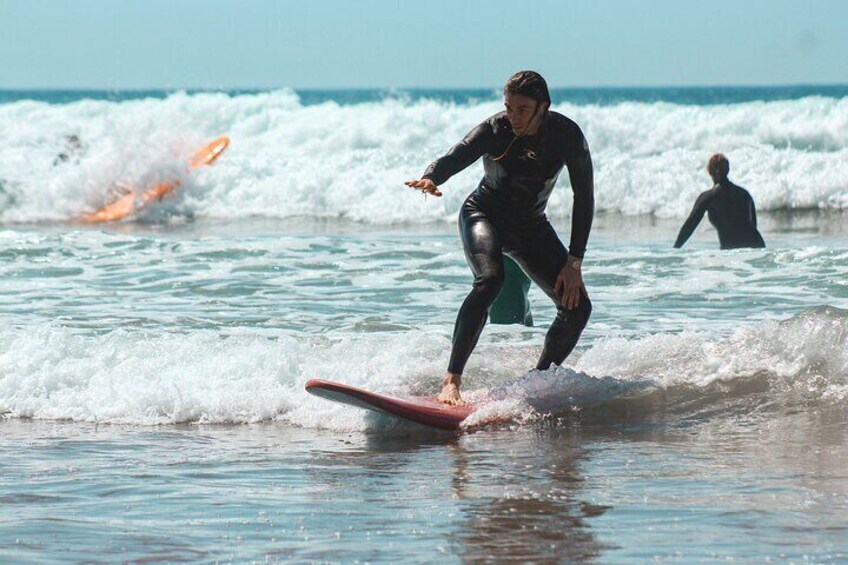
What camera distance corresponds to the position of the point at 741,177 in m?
22.6

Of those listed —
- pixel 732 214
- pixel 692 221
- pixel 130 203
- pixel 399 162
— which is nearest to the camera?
pixel 692 221

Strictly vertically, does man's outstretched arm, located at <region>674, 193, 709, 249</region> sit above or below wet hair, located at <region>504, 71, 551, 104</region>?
below

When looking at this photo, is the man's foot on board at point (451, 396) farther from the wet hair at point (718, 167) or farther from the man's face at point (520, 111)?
the wet hair at point (718, 167)

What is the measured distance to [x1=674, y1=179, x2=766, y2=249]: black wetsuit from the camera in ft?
39.6

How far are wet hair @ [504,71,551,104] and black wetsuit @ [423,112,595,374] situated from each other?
173 mm

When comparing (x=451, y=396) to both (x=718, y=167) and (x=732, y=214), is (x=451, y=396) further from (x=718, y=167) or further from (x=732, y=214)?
(x=732, y=214)

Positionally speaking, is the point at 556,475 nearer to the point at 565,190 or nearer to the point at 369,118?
the point at 565,190

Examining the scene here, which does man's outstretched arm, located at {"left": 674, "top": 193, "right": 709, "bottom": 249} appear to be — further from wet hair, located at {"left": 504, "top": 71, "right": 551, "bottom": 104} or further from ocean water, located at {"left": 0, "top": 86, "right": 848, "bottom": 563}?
wet hair, located at {"left": 504, "top": 71, "right": 551, "bottom": 104}

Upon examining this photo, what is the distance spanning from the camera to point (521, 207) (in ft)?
20.7

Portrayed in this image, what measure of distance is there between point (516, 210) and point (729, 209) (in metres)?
6.36

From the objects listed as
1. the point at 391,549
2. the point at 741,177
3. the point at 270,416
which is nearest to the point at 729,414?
the point at 270,416

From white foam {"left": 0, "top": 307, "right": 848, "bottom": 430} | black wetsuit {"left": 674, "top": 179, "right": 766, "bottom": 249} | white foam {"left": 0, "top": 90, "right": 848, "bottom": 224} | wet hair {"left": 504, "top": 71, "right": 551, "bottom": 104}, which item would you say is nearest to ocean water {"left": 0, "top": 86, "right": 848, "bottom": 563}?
white foam {"left": 0, "top": 307, "right": 848, "bottom": 430}

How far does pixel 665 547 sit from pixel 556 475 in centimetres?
118

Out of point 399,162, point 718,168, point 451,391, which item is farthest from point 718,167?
point 399,162
